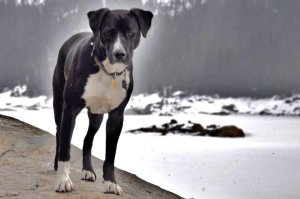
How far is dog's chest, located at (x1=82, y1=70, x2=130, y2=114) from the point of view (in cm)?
826

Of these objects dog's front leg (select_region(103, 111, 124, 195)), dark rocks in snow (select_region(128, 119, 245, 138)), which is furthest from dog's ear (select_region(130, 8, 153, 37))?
dark rocks in snow (select_region(128, 119, 245, 138))

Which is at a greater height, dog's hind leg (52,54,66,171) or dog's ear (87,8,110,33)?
dog's ear (87,8,110,33)

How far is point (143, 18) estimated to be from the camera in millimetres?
8164

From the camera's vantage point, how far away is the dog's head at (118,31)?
7.68 meters

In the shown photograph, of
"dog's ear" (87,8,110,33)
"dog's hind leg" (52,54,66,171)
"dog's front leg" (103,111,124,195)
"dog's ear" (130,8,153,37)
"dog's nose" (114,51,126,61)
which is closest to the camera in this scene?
"dog's nose" (114,51,126,61)

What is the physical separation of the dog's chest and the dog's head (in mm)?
210

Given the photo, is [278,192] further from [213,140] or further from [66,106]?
[213,140]

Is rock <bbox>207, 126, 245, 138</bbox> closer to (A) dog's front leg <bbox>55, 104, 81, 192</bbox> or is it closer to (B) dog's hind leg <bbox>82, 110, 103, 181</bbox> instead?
(B) dog's hind leg <bbox>82, 110, 103, 181</bbox>

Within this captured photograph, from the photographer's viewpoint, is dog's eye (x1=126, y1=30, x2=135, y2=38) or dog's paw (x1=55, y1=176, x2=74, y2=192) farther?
dog's paw (x1=55, y1=176, x2=74, y2=192)

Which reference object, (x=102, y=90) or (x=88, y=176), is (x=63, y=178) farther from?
(x=102, y=90)

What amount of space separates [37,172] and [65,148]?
1.92 m

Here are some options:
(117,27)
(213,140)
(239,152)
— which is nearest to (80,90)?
(117,27)

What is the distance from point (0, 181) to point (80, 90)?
99.9 inches

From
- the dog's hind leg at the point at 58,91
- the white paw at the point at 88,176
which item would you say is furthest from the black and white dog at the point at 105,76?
the dog's hind leg at the point at 58,91
